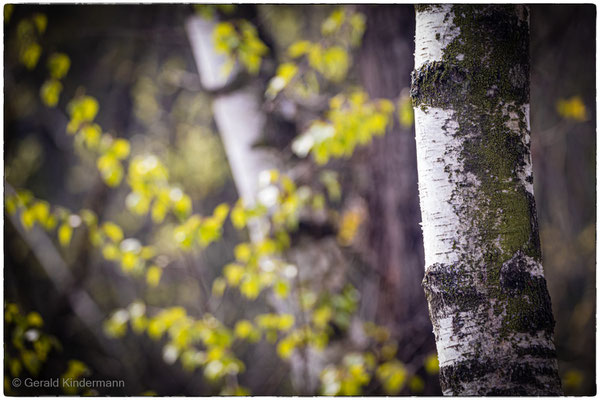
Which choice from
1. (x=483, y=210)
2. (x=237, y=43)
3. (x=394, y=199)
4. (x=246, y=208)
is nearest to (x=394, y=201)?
(x=394, y=199)

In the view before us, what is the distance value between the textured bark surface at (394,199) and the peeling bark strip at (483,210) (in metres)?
0.78

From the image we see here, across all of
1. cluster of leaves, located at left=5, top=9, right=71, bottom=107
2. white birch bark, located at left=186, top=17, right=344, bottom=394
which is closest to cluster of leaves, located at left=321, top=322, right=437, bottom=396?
white birch bark, located at left=186, top=17, right=344, bottom=394

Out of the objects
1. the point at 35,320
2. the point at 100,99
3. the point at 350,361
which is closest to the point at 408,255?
the point at 350,361

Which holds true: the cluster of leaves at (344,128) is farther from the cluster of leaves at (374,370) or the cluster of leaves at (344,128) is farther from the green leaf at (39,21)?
the green leaf at (39,21)

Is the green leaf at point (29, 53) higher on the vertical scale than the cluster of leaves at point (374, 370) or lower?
higher

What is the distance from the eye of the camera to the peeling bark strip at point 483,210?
56 cm

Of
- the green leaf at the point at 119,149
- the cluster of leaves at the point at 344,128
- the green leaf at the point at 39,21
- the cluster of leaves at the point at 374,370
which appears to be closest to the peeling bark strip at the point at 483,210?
the cluster of leaves at the point at 344,128

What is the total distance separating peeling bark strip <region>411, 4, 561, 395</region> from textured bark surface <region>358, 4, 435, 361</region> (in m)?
0.78

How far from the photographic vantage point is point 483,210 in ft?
1.84

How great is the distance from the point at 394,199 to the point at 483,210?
0.84 meters

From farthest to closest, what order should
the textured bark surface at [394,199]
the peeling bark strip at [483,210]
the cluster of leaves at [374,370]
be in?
the textured bark surface at [394,199] < the cluster of leaves at [374,370] < the peeling bark strip at [483,210]

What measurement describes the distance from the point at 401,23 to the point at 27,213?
129 centimetres

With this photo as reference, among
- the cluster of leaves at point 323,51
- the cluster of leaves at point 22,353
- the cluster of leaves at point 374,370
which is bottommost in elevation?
the cluster of leaves at point 374,370

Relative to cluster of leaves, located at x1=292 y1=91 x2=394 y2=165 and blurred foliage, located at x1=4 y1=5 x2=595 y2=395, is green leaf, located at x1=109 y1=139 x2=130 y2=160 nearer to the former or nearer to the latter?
blurred foliage, located at x1=4 y1=5 x2=595 y2=395
